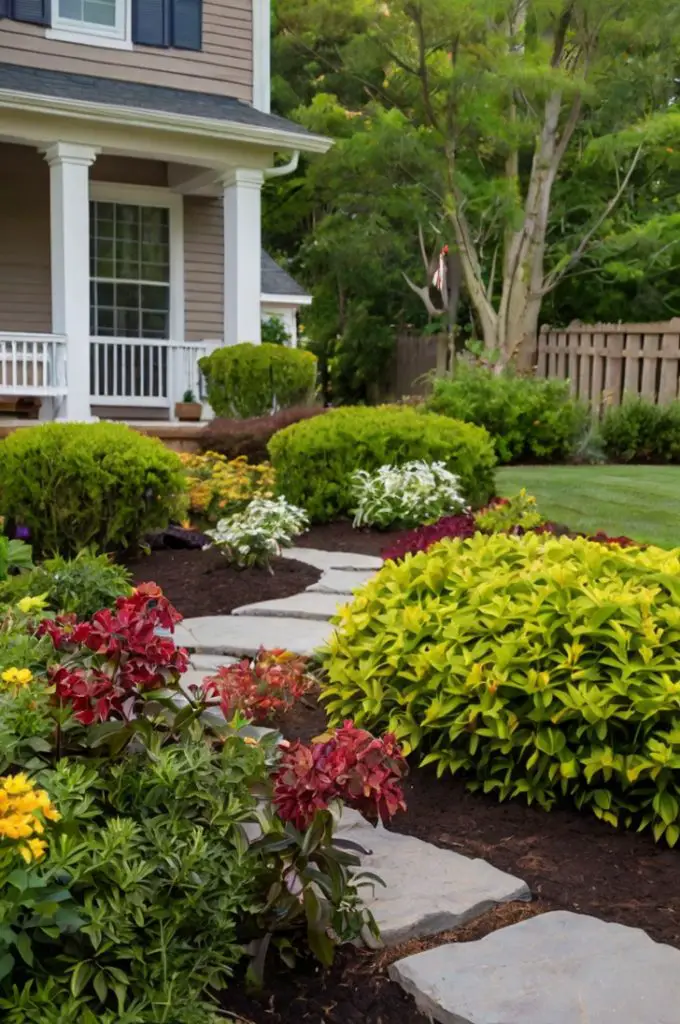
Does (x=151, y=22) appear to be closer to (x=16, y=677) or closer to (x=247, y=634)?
(x=247, y=634)

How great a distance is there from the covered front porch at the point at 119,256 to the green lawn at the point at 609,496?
4107mm

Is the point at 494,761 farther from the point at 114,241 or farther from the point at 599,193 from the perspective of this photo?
the point at 599,193

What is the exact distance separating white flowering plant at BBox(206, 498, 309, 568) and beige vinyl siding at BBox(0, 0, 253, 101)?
7648 millimetres

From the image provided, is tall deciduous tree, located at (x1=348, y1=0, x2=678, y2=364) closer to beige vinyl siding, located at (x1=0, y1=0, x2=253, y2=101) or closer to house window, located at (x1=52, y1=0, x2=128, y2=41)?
beige vinyl siding, located at (x1=0, y1=0, x2=253, y2=101)

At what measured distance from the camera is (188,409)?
1161 centimetres

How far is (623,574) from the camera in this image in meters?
3.14

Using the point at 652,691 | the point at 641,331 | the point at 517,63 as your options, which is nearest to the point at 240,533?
the point at 652,691

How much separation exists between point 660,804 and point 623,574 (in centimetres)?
74

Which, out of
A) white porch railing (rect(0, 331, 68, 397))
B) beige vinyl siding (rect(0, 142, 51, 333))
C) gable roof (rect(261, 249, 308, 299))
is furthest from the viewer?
gable roof (rect(261, 249, 308, 299))

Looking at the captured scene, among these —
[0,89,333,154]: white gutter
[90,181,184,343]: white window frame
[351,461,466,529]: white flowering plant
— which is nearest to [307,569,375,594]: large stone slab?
[351,461,466,529]: white flowering plant

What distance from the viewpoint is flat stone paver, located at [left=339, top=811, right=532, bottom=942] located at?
7.36 feet

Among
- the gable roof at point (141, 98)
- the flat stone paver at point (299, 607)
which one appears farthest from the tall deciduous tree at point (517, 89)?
the flat stone paver at point (299, 607)

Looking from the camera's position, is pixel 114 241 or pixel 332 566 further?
pixel 114 241

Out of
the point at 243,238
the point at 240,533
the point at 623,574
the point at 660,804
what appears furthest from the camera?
the point at 243,238
